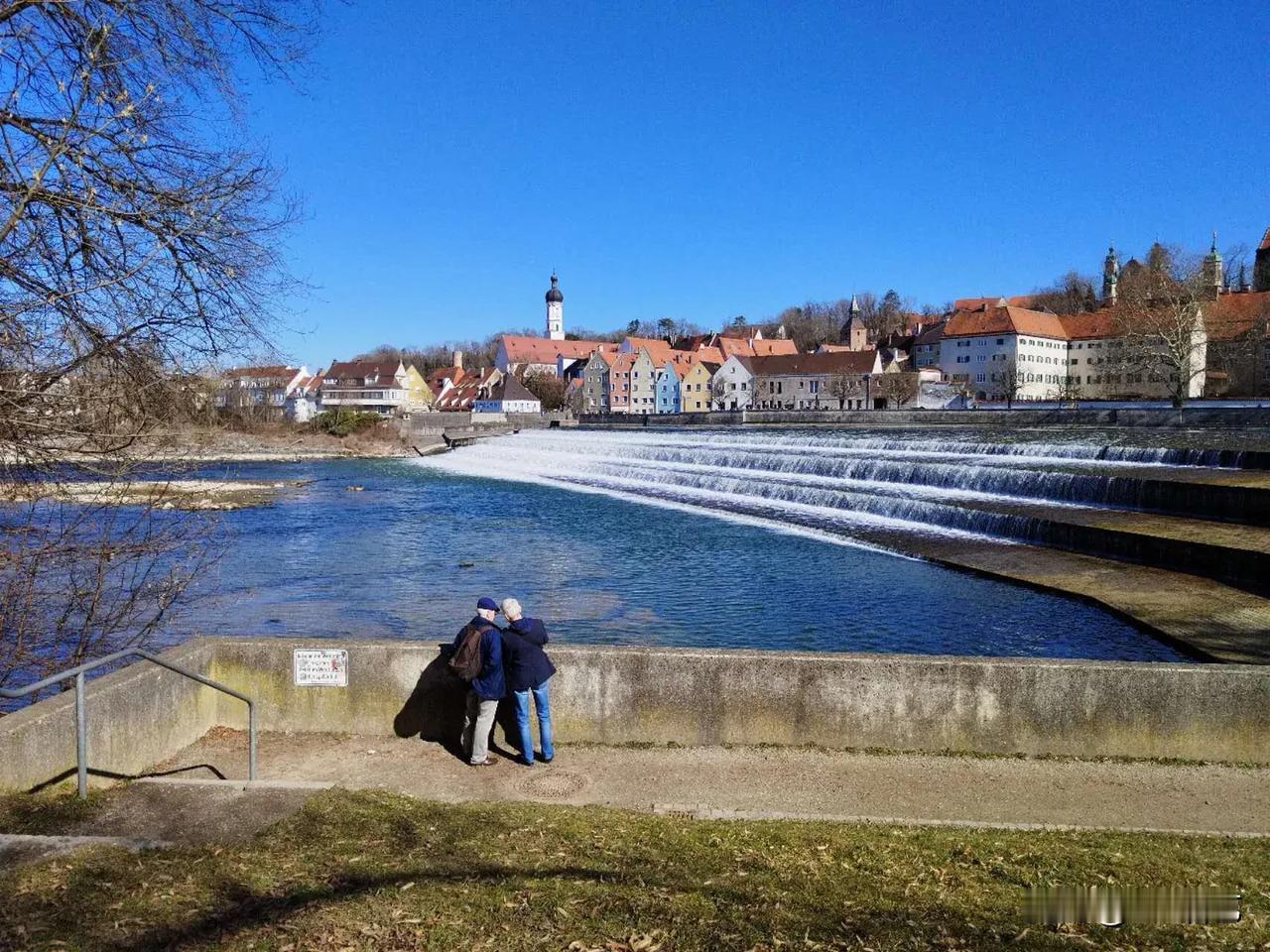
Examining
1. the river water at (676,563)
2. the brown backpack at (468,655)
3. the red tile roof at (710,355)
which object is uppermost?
the red tile roof at (710,355)

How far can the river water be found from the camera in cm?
1491

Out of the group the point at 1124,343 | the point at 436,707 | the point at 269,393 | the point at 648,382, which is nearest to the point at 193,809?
the point at 436,707

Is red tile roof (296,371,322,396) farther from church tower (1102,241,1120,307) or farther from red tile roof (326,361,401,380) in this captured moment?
church tower (1102,241,1120,307)

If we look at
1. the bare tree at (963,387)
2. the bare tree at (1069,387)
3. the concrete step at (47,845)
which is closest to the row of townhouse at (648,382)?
the bare tree at (963,387)

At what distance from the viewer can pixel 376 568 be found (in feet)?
73.8

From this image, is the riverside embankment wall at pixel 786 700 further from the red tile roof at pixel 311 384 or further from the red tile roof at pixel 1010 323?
the red tile roof at pixel 311 384

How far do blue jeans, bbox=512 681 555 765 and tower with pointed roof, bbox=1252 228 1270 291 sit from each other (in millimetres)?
94225

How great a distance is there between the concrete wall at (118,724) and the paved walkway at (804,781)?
0.88ft

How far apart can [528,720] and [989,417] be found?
46.4 m

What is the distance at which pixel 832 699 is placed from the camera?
800 centimetres

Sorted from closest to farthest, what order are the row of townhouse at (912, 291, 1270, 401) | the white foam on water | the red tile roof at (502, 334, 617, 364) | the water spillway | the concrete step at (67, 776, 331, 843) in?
the concrete step at (67, 776, 331, 843), the water spillway, the white foam on water, the row of townhouse at (912, 291, 1270, 401), the red tile roof at (502, 334, 617, 364)

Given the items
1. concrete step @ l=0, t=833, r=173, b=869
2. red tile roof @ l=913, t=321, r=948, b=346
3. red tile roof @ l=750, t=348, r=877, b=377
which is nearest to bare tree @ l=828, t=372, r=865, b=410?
red tile roof @ l=750, t=348, r=877, b=377

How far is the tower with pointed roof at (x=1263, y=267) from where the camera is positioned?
3222 inches

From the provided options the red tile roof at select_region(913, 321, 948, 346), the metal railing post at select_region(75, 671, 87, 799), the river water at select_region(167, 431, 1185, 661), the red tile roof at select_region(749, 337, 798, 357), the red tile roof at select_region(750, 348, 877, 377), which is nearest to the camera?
the metal railing post at select_region(75, 671, 87, 799)
